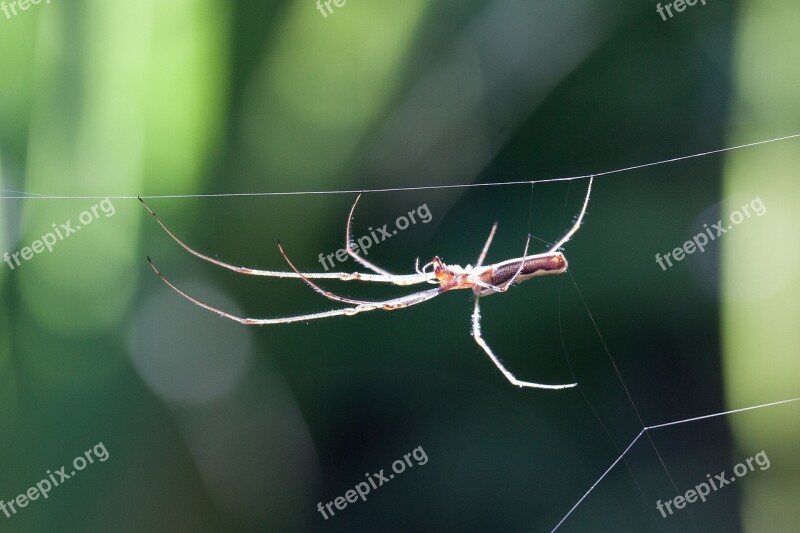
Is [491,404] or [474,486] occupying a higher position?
[491,404]

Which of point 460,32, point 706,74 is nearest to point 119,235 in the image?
point 460,32

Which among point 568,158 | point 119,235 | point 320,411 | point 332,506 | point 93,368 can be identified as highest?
point 119,235

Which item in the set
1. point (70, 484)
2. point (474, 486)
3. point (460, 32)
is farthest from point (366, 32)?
point (70, 484)

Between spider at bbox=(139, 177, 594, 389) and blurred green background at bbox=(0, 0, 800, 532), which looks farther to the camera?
blurred green background at bbox=(0, 0, 800, 532)

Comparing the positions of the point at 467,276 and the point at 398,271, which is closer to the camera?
the point at 467,276

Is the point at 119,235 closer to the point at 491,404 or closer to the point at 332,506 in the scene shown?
the point at 332,506

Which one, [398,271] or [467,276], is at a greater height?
[398,271]

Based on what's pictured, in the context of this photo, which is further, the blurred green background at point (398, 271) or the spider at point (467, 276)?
the blurred green background at point (398, 271)
